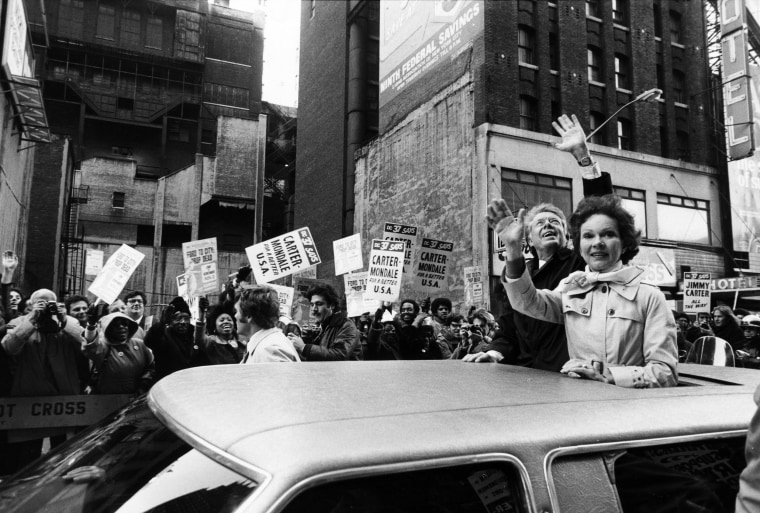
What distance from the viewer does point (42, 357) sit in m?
5.86

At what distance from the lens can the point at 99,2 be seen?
143ft

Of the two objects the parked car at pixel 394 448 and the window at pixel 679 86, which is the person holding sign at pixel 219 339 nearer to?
the parked car at pixel 394 448

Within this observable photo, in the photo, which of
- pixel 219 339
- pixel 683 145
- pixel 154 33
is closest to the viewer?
pixel 219 339

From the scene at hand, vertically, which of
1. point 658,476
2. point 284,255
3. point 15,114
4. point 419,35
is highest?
point 419,35

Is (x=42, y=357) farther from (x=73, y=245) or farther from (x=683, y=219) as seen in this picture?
(x=73, y=245)

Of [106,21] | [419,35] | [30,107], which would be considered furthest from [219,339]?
[106,21]

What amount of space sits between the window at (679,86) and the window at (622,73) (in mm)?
2674

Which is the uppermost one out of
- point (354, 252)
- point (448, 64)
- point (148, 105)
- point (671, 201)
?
point (148, 105)

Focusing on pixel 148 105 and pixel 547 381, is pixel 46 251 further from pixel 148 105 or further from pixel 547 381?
pixel 547 381

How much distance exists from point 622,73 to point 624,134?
9.22ft

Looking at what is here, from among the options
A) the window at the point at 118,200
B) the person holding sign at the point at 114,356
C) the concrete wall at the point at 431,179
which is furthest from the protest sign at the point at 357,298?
the window at the point at 118,200

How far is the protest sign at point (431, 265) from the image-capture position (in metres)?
13.0

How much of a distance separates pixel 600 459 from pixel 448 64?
83.3 feet

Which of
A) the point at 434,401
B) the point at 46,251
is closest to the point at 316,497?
the point at 434,401
